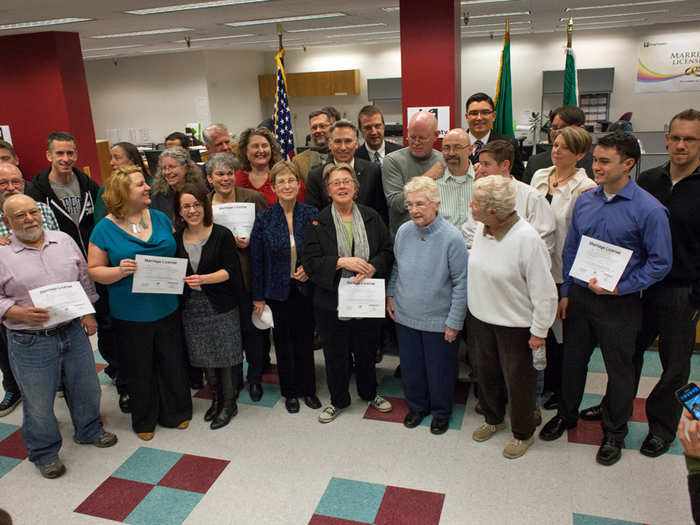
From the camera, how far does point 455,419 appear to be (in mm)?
3316

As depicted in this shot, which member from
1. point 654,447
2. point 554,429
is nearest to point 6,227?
point 554,429

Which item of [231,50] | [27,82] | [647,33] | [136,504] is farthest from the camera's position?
[231,50]

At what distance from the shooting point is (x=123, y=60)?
13.0 metres

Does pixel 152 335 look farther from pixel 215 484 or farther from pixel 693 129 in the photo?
pixel 693 129

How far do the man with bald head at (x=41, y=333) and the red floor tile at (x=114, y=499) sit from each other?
33 centimetres

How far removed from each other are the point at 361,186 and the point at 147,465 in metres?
2.18

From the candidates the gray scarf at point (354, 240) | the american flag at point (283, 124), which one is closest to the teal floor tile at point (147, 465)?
the gray scarf at point (354, 240)

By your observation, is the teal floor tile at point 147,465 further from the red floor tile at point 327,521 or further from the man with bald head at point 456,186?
the man with bald head at point 456,186

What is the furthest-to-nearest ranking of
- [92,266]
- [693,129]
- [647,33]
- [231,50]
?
[231,50], [647,33], [92,266], [693,129]

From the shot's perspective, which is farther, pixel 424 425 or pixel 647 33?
pixel 647 33

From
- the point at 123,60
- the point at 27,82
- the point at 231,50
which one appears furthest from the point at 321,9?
the point at 123,60

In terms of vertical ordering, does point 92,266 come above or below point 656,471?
above

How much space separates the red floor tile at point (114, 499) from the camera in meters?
2.66

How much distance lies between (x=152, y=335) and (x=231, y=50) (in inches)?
454
